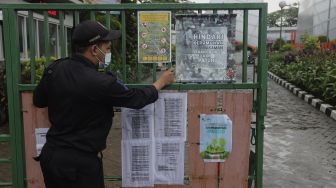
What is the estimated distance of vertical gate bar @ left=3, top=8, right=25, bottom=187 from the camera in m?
3.27

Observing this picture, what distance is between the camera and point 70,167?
275 centimetres

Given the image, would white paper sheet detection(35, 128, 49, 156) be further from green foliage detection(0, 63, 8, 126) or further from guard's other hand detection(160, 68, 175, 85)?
green foliage detection(0, 63, 8, 126)

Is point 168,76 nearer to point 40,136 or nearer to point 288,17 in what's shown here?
point 40,136

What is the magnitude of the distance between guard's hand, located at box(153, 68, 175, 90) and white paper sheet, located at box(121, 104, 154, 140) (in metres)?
0.26

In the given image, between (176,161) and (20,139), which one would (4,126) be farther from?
(176,161)

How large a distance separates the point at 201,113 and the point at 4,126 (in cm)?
536

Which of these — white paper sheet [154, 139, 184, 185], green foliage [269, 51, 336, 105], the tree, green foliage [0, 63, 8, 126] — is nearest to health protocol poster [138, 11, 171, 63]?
white paper sheet [154, 139, 184, 185]

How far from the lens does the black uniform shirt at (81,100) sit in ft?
8.80

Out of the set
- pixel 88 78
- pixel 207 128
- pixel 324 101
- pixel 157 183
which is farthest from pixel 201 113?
pixel 324 101

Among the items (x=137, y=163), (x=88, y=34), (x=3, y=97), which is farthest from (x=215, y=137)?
(x=3, y=97)

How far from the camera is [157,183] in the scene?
11.3 feet

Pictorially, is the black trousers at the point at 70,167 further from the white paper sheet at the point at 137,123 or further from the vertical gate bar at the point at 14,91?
the vertical gate bar at the point at 14,91

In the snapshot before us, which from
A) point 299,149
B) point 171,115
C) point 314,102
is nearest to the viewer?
point 171,115

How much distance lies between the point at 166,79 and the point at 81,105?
0.72 meters
